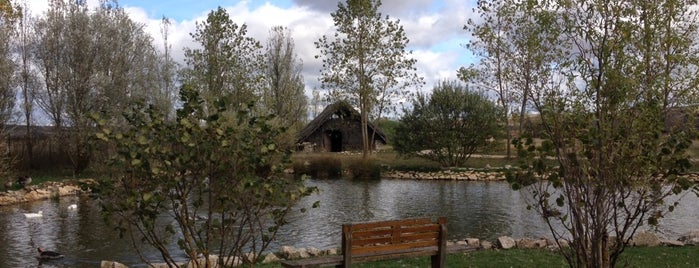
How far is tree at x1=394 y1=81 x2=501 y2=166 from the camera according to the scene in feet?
107

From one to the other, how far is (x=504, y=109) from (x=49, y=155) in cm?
2176

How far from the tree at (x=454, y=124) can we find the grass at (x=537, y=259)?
22.1 metres

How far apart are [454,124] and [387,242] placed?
2570 cm

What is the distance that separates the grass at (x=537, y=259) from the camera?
9328 mm

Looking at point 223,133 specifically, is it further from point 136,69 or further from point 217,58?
point 217,58

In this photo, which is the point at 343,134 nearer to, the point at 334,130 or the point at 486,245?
the point at 334,130

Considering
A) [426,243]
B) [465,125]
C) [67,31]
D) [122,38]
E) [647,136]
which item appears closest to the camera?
[647,136]

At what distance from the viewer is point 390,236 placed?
7832 millimetres

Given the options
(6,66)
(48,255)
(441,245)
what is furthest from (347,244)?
(6,66)

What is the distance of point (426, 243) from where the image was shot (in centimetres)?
804

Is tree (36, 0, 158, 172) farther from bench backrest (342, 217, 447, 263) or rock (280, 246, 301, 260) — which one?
bench backrest (342, 217, 447, 263)

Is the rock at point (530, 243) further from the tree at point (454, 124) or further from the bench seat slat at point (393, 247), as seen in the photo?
the tree at point (454, 124)

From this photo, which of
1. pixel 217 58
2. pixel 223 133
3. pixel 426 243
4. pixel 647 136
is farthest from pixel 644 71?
pixel 217 58

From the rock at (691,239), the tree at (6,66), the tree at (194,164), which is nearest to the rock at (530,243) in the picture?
the rock at (691,239)
